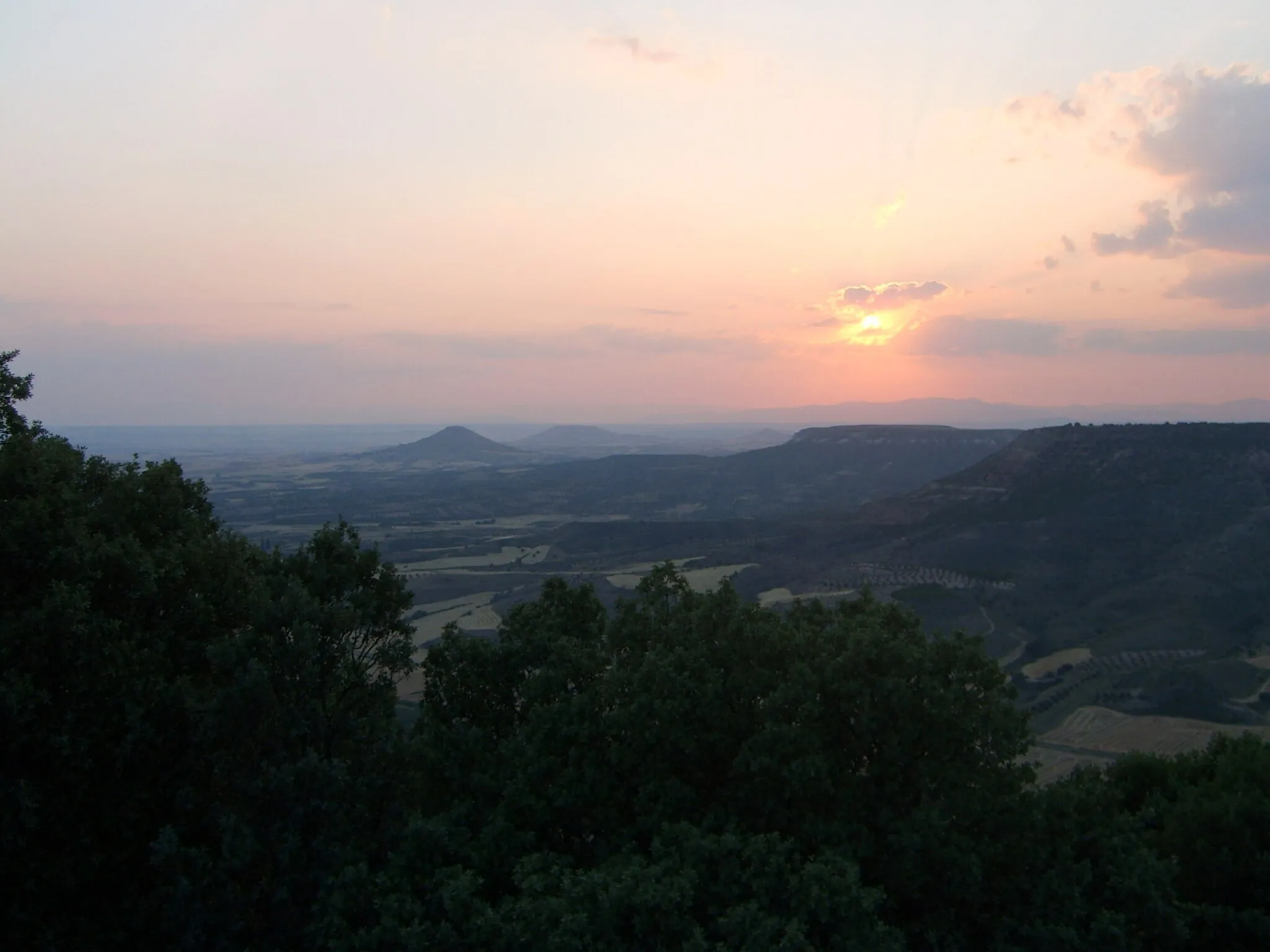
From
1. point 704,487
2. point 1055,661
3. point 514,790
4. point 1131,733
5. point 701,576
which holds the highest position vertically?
point 514,790

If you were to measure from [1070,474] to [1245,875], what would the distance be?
61.6 m

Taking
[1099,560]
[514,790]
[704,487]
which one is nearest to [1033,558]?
[1099,560]

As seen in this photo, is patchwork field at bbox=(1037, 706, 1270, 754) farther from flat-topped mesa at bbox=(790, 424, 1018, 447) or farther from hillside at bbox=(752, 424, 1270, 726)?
flat-topped mesa at bbox=(790, 424, 1018, 447)

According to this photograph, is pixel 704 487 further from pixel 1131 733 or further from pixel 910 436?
pixel 1131 733

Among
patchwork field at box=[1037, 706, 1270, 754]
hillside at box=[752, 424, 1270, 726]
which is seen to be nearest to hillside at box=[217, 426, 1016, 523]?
hillside at box=[752, 424, 1270, 726]

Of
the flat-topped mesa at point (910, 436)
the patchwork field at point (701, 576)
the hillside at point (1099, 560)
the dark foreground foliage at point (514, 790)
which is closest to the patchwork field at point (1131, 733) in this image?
the hillside at point (1099, 560)

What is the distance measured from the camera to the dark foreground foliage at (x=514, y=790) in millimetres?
9594

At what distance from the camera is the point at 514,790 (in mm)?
11266

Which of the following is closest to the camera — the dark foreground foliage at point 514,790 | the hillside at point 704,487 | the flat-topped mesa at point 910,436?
the dark foreground foliage at point 514,790

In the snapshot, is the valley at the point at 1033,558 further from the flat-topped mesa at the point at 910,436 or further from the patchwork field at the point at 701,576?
the flat-topped mesa at the point at 910,436

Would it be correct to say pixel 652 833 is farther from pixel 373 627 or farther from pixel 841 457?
pixel 841 457

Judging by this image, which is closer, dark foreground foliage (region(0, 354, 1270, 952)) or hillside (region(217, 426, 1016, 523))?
dark foreground foliage (region(0, 354, 1270, 952))

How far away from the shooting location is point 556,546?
86250 mm

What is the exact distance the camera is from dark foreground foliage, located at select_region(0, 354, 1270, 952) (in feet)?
31.5
